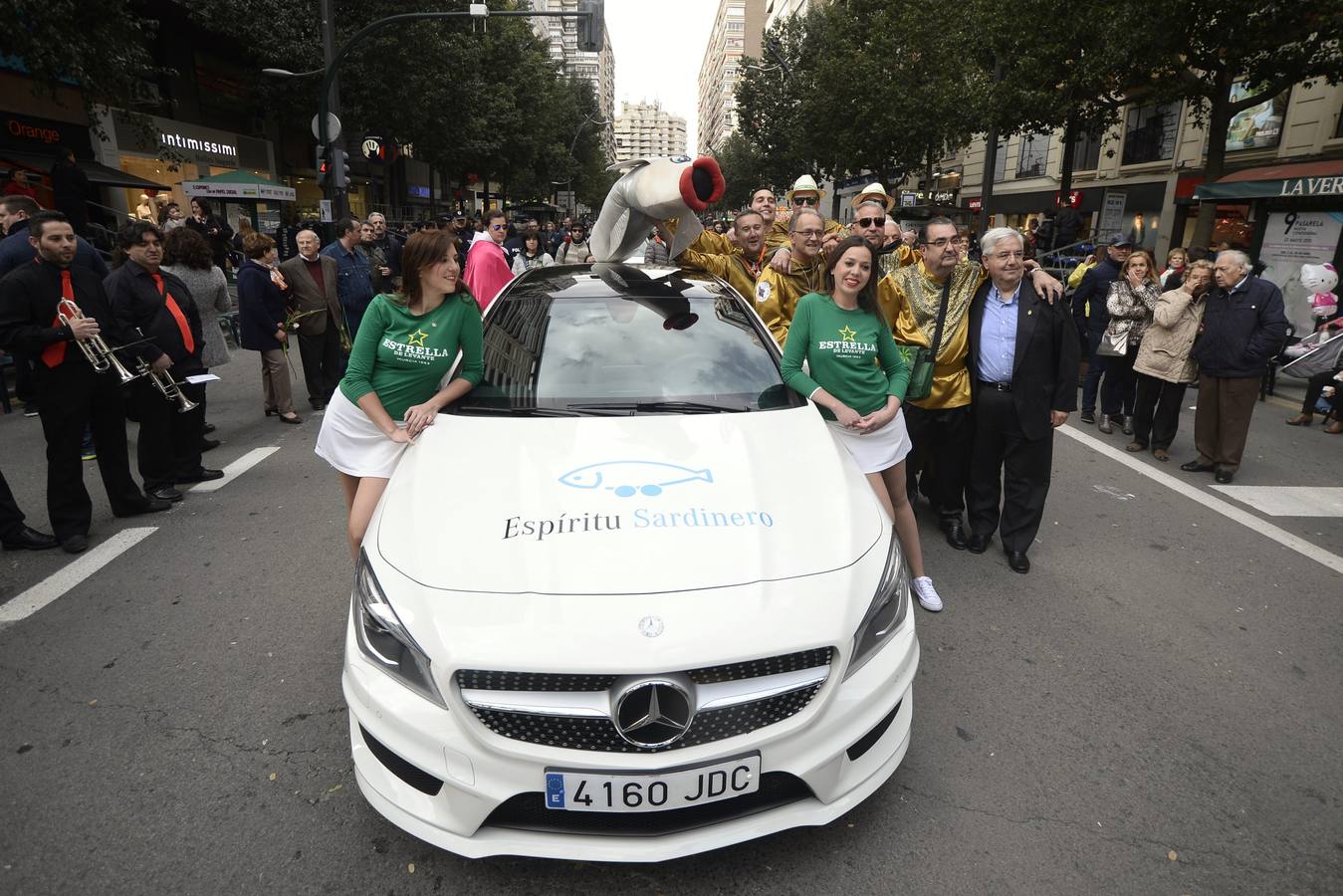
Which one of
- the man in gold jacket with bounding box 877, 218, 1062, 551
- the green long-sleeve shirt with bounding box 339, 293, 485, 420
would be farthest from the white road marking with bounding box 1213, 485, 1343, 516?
the green long-sleeve shirt with bounding box 339, 293, 485, 420

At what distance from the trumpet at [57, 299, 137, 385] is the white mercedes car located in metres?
3.08

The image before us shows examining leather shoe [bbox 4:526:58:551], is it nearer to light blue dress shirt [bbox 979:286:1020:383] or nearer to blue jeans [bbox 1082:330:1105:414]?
light blue dress shirt [bbox 979:286:1020:383]

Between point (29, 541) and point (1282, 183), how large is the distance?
57.6 feet

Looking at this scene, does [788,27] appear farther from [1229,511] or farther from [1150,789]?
[1150,789]

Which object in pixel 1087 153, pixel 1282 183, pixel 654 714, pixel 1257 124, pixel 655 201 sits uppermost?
pixel 1087 153

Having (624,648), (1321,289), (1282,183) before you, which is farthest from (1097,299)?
(1282,183)

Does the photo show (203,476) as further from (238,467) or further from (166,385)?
(166,385)

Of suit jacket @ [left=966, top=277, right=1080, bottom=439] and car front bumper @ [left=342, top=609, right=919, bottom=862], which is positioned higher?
suit jacket @ [left=966, top=277, right=1080, bottom=439]

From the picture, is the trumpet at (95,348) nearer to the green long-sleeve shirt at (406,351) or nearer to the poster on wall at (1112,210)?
the green long-sleeve shirt at (406,351)

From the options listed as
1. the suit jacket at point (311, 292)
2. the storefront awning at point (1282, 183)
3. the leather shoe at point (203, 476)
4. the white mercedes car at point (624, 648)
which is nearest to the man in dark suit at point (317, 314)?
the suit jacket at point (311, 292)

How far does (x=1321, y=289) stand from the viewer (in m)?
9.70

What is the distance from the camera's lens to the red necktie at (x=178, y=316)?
5484 mm

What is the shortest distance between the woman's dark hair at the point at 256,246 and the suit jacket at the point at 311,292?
0.28 m

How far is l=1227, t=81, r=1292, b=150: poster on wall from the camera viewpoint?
688 inches
